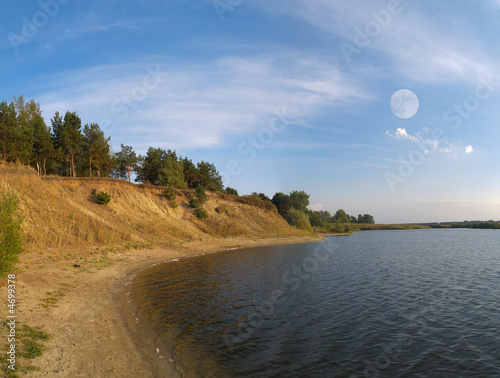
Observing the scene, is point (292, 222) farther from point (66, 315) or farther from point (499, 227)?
point (499, 227)

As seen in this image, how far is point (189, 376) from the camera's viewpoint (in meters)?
8.70

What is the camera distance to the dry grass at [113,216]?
1083 inches

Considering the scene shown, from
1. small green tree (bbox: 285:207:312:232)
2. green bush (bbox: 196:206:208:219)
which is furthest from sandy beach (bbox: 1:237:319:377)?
small green tree (bbox: 285:207:312:232)

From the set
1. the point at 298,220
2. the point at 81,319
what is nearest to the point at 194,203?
the point at 298,220

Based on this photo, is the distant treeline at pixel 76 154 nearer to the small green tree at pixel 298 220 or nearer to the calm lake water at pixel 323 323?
the small green tree at pixel 298 220

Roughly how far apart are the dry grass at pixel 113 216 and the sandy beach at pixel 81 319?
584 centimetres

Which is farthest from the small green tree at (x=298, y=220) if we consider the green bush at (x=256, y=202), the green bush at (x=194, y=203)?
the green bush at (x=194, y=203)

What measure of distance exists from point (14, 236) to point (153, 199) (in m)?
40.8

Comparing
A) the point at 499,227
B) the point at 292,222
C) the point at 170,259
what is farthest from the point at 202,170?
the point at 499,227

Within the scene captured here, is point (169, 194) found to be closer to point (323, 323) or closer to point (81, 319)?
point (81, 319)

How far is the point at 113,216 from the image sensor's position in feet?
137

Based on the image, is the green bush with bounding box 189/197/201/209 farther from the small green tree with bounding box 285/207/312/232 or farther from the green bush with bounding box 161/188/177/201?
the small green tree with bounding box 285/207/312/232

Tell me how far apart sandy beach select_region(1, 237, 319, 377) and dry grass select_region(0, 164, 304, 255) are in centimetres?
584

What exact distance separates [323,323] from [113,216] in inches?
1461
